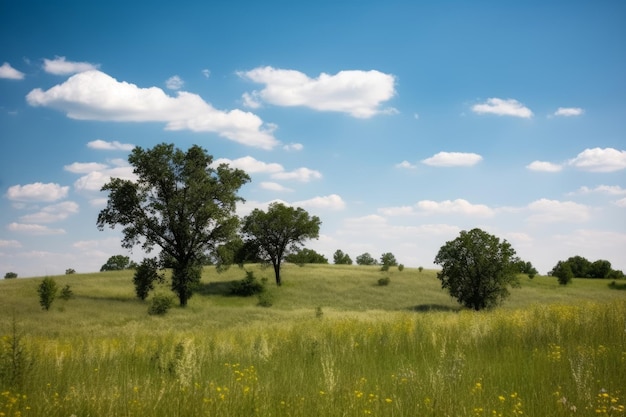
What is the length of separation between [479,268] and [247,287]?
25.9 meters

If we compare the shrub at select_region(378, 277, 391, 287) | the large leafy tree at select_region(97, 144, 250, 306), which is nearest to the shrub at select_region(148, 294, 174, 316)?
the large leafy tree at select_region(97, 144, 250, 306)

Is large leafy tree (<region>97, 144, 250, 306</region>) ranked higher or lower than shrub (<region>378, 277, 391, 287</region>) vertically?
higher

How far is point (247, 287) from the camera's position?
52.2m

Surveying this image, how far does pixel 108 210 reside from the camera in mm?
38500

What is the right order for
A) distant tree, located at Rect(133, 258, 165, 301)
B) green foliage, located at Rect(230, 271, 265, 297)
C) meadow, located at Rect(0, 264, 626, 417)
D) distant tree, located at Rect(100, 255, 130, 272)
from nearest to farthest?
1. meadow, located at Rect(0, 264, 626, 417)
2. distant tree, located at Rect(133, 258, 165, 301)
3. green foliage, located at Rect(230, 271, 265, 297)
4. distant tree, located at Rect(100, 255, 130, 272)

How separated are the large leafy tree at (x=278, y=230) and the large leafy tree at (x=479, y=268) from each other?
70.4ft

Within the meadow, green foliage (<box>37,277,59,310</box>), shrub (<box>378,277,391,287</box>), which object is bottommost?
shrub (<box>378,277,391,287</box>)

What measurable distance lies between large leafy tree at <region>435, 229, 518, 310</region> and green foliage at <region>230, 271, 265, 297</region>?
73.5 feet

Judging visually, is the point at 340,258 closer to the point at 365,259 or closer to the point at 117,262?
the point at 365,259

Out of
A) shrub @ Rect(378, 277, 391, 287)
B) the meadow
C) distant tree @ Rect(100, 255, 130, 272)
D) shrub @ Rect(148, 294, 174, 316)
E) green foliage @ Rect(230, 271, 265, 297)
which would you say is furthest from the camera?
distant tree @ Rect(100, 255, 130, 272)

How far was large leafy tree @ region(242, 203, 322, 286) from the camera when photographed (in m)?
57.4

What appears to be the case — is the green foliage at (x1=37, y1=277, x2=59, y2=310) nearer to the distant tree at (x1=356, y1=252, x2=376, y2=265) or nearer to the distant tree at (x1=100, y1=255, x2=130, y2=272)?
the distant tree at (x1=100, y1=255, x2=130, y2=272)

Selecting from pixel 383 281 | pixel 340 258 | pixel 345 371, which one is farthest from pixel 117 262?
pixel 345 371

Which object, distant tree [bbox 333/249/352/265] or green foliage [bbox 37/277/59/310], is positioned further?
distant tree [bbox 333/249/352/265]
